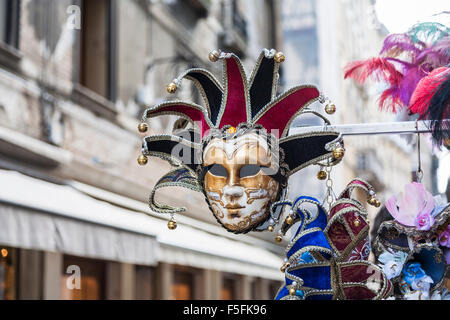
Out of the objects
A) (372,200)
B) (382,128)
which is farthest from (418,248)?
(382,128)

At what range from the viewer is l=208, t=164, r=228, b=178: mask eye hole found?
7.32 ft

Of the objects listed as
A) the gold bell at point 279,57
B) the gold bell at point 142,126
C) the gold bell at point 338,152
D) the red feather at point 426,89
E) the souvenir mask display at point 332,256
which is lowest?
the souvenir mask display at point 332,256

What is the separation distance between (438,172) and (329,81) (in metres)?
14.6

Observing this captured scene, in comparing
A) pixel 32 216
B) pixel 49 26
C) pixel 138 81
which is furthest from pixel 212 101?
pixel 138 81

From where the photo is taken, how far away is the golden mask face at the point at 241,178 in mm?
2217

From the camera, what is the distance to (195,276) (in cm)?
998

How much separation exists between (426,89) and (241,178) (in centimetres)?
60

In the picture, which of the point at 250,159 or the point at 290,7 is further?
the point at 290,7

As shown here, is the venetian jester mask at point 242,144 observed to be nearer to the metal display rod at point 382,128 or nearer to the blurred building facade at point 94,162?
the metal display rod at point 382,128

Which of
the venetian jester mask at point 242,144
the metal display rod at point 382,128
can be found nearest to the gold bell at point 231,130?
the venetian jester mask at point 242,144

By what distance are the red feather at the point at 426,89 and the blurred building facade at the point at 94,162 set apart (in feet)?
11.5

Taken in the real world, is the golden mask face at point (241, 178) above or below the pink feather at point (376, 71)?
below

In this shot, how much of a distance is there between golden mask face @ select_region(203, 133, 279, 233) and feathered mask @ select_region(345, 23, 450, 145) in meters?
0.51

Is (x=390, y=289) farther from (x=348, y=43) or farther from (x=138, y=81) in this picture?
(x=348, y=43)
